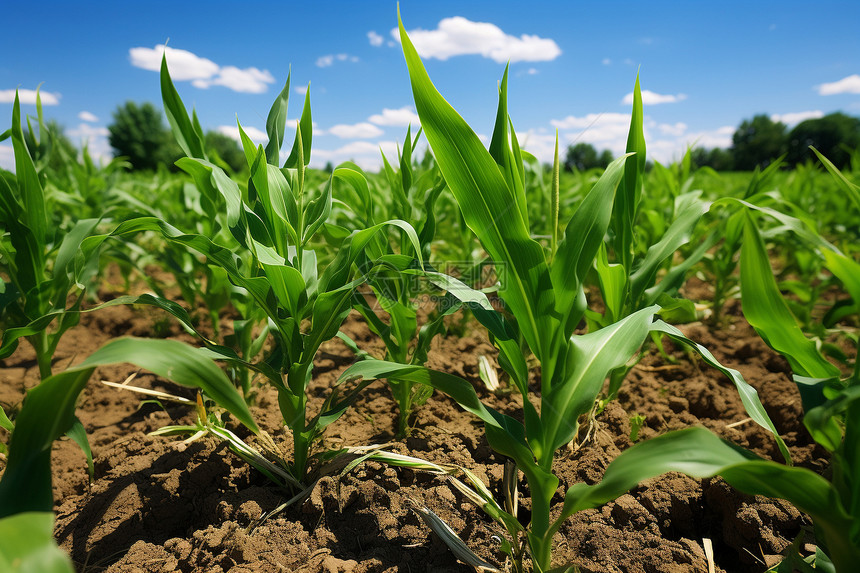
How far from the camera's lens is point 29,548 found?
1.89 ft

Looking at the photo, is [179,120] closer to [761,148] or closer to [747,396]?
[747,396]

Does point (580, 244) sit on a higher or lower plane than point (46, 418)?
higher

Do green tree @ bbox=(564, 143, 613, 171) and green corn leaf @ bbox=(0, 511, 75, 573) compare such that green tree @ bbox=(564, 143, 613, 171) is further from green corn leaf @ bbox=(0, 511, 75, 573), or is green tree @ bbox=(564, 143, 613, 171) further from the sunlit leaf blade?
green corn leaf @ bbox=(0, 511, 75, 573)

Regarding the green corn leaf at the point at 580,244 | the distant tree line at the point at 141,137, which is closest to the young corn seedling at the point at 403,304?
the green corn leaf at the point at 580,244

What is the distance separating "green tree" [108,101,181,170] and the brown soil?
47.1 metres

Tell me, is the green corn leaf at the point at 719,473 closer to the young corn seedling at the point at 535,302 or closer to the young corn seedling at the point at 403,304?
the young corn seedling at the point at 535,302

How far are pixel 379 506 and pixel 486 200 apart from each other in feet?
3.07

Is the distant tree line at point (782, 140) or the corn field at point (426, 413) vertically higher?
the distant tree line at point (782, 140)

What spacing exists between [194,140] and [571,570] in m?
1.74

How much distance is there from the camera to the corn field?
90 centimetres

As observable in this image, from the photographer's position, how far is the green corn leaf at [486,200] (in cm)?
97

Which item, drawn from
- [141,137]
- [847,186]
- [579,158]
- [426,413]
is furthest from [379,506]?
[141,137]

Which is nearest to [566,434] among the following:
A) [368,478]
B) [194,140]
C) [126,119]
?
[368,478]

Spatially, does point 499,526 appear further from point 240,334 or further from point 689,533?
point 240,334
